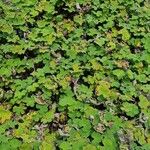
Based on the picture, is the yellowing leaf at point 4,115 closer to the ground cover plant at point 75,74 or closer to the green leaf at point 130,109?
the ground cover plant at point 75,74

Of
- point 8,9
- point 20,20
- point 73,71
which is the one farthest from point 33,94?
point 8,9

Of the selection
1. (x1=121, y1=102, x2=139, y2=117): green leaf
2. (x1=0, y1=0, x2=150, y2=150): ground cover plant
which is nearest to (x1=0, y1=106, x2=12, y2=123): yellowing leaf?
(x1=0, y1=0, x2=150, y2=150): ground cover plant

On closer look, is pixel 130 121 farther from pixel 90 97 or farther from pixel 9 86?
pixel 9 86

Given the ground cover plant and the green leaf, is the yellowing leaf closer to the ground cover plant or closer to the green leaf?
the ground cover plant

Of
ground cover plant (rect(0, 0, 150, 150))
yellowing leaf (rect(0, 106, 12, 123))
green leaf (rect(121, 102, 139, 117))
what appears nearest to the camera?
ground cover plant (rect(0, 0, 150, 150))

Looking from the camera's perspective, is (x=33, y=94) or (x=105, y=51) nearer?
(x=33, y=94)

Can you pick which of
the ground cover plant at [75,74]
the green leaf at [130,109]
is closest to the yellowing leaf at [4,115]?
the ground cover plant at [75,74]

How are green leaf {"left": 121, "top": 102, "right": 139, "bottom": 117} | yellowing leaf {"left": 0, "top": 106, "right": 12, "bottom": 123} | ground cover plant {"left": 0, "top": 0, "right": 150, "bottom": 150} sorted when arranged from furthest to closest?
1. green leaf {"left": 121, "top": 102, "right": 139, "bottom": 117}
2. yellowing leaf {"left": 0, "top": 106, "right": 12, "bottom": 123}
3. ground cover plant {"left": 0, "top": 0, "right": 150, "bottom": 150}

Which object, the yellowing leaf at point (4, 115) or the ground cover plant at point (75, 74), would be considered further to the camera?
the yellowing leaf at point (4, 115)

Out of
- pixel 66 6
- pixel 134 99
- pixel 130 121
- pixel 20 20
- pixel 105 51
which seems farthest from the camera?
pixel 66 6
